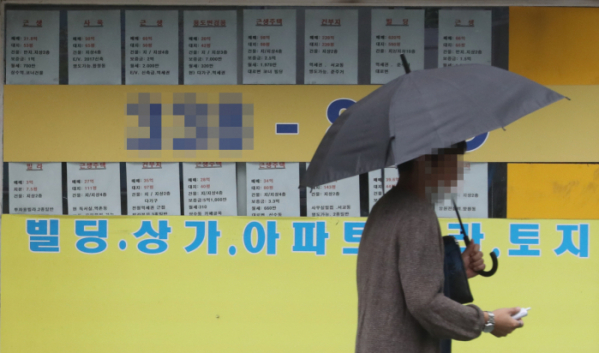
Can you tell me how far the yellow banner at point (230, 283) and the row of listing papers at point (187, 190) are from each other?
82 millimetres

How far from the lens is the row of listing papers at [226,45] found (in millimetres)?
3443

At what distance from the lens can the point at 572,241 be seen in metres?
3.39

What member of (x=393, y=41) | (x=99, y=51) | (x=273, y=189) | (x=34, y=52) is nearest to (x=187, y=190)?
(x=273, y=189)

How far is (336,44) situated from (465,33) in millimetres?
907

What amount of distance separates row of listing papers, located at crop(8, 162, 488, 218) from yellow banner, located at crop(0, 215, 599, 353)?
0.08m

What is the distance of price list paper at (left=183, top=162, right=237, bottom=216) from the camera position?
348 cm

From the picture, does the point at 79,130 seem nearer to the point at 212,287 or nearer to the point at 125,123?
the point at 125,123

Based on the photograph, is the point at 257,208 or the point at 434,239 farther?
the point at 257,208

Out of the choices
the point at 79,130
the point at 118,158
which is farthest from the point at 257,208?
the point at 79,130

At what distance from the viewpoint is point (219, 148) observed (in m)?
3.47

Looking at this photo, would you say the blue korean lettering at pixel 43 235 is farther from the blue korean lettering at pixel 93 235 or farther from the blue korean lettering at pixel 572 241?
the blue korean lettering at pixel 572 241

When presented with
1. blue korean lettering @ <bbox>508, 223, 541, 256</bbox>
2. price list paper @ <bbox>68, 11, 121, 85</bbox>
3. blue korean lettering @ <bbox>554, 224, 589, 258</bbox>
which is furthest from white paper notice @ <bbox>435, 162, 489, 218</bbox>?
price list paper @ <bbox>68, 11, 121, 85</bbox>

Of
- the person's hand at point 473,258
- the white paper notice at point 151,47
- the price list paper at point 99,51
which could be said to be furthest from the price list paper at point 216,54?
the person's hand at point 473,258

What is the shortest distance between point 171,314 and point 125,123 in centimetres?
139
